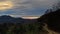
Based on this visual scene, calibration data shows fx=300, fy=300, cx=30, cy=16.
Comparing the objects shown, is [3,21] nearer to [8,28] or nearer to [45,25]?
[8,28]

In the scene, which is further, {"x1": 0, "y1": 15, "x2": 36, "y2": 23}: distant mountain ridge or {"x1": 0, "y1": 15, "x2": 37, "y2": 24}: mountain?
{"x1": 0, "y1": 15, "x2": 36, "y2": 23}: distant mountain ridge

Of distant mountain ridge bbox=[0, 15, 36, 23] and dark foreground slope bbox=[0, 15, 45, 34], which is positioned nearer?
dark foreground slope bbox=[0, 15, 45, 34]

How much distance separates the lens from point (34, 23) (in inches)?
399

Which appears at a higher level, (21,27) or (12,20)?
(12,20)

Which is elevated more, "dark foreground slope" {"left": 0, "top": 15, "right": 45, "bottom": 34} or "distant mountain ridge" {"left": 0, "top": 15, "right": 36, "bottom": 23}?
"distant mountain ridge" {"left": 0, "top": 15, "right": 36, "bottom": 23}

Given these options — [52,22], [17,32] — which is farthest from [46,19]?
[17,32]

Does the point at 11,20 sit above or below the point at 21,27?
above

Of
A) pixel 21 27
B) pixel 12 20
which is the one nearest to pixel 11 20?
pixel 12 20

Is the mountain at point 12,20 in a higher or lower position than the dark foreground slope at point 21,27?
higher

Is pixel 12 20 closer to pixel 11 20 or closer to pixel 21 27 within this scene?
pixel 11 20

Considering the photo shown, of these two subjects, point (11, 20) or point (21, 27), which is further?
point (11, 20)

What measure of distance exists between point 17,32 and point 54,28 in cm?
134

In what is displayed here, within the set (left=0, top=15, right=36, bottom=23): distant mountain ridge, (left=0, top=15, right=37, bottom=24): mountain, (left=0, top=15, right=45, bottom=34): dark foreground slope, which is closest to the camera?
(left=0, top=15, right=45, bottom=34): dark foreground slope

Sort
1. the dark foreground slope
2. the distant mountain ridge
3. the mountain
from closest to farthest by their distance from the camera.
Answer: the dark foreground slope < the mountain < the distant mountain ridge
